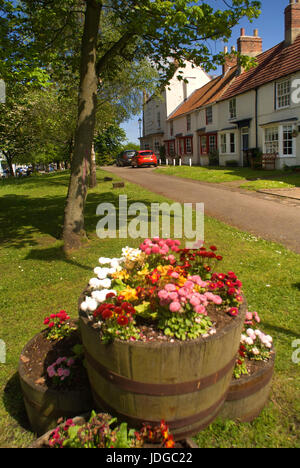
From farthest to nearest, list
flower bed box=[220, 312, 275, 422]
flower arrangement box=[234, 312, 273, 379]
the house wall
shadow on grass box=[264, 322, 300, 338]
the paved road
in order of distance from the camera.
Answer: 1. the house wall
2. the paved road
3. shadow on grass box=[264, 322, 300, 338]
4. flower arrangement box=[234, 312, 273, 379]
5. flower bed box=[220, 312, 275, 422]

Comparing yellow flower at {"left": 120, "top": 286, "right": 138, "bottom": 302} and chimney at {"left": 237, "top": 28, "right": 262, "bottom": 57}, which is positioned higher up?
chimney at {"left": 237, "top": 28, "right": 262, "bottom": 57}

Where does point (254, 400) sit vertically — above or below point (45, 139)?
below

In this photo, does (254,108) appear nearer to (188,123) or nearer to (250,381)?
(188,123)

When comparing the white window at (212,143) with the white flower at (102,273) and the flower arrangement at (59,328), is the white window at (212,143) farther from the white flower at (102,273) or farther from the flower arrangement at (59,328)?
the white flower at (102,273)

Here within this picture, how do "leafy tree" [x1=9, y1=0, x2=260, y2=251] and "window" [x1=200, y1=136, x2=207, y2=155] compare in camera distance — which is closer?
"leafy tree" [x1=9, y1=0, x2=260, y2=251]

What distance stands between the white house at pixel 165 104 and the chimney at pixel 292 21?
16467 mm

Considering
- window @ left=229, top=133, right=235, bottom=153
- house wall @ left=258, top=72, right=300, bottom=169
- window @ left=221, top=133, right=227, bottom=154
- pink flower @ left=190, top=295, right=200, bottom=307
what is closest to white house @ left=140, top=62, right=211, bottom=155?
window @ left=221, top=133, right=227, bottom=154

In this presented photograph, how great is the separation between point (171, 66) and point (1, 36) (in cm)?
464

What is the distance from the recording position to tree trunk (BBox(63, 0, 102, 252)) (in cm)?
768

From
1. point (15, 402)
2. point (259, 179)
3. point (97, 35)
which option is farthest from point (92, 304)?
point (259, 179)

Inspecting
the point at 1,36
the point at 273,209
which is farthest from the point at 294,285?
the point at 1,36

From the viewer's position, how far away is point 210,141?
1251 inches

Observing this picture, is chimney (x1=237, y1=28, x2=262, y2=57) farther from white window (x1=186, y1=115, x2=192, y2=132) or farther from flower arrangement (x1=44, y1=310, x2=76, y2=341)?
flower arrangement (x1=44, y1=310, x2=76, y2=341)
